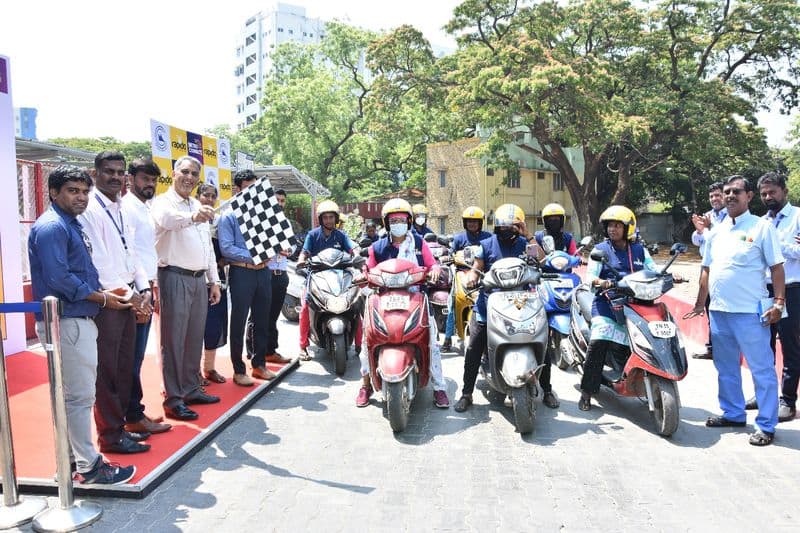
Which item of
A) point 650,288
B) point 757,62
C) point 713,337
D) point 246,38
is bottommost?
point 713,337

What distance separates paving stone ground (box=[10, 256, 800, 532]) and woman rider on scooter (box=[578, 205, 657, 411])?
39cm

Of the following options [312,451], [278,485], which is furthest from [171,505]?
[312,451]

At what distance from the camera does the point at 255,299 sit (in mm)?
5664

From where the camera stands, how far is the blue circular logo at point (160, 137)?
7.93 m

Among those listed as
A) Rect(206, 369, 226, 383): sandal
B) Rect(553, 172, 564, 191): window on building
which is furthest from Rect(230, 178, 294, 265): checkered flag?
Rect(553, 172, 564, 191): window on building

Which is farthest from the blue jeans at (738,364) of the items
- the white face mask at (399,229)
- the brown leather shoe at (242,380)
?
the brown leather shoe at (242,380)

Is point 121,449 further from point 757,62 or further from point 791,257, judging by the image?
point 757,62

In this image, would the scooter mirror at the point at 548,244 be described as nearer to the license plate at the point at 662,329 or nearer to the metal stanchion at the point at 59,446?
the license plate at the point at 662,329

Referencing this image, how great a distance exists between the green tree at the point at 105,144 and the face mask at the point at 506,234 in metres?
49.5

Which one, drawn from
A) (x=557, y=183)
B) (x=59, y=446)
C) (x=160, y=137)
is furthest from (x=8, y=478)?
(x=557, y=183)

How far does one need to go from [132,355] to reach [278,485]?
54.0 inches

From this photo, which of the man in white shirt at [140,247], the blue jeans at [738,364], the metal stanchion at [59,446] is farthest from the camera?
the blue jeans at [738,364]

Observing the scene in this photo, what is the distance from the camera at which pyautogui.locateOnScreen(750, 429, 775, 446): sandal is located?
13.7 ft

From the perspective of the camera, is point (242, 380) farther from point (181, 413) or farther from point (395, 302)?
point (395, 302)
